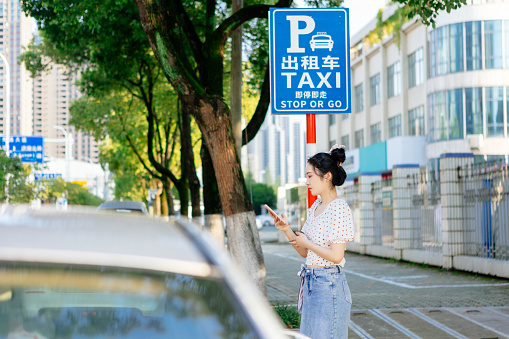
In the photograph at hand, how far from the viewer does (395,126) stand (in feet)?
143

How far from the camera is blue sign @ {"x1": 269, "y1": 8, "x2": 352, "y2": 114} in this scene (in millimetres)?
6496

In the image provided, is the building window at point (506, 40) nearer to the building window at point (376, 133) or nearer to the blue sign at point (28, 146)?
the building window at point (376, 133)

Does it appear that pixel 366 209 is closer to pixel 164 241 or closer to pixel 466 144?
pixel 466 144

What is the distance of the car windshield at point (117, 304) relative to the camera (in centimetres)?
190

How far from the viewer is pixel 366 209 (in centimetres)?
2155

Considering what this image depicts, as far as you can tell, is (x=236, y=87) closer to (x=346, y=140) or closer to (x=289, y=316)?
(x=289, y=316)

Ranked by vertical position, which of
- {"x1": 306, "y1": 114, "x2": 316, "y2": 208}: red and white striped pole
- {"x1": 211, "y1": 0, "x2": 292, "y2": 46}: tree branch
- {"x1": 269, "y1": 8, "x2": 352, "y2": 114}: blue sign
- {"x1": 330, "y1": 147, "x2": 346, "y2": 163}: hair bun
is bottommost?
{"x1": 330, "y1": 147, "x2": 346, "y2": 163}: hair bun

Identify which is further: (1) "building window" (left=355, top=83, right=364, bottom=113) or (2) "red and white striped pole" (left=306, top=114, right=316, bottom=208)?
(1) "building window" (left=355, top=83, right=364, bottom=113)

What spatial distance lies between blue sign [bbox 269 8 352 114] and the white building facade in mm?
26835

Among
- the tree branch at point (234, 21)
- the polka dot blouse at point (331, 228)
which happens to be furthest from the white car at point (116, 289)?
the tree branch at point (234, 21)

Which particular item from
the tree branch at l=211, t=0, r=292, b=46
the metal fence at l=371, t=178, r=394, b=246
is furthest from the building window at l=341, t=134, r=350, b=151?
the tree branch at l=211, t=0, r=292, b=46

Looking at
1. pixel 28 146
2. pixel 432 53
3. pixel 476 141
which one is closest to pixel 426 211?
pixel 476 141

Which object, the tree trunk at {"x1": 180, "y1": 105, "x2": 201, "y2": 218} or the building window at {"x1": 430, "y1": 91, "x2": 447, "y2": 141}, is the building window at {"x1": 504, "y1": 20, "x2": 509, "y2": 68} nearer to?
the building window at {"x1": 430, "y1": 91, "x2": 447, "y2": 141}

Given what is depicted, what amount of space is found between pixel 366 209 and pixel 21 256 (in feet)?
65.9
